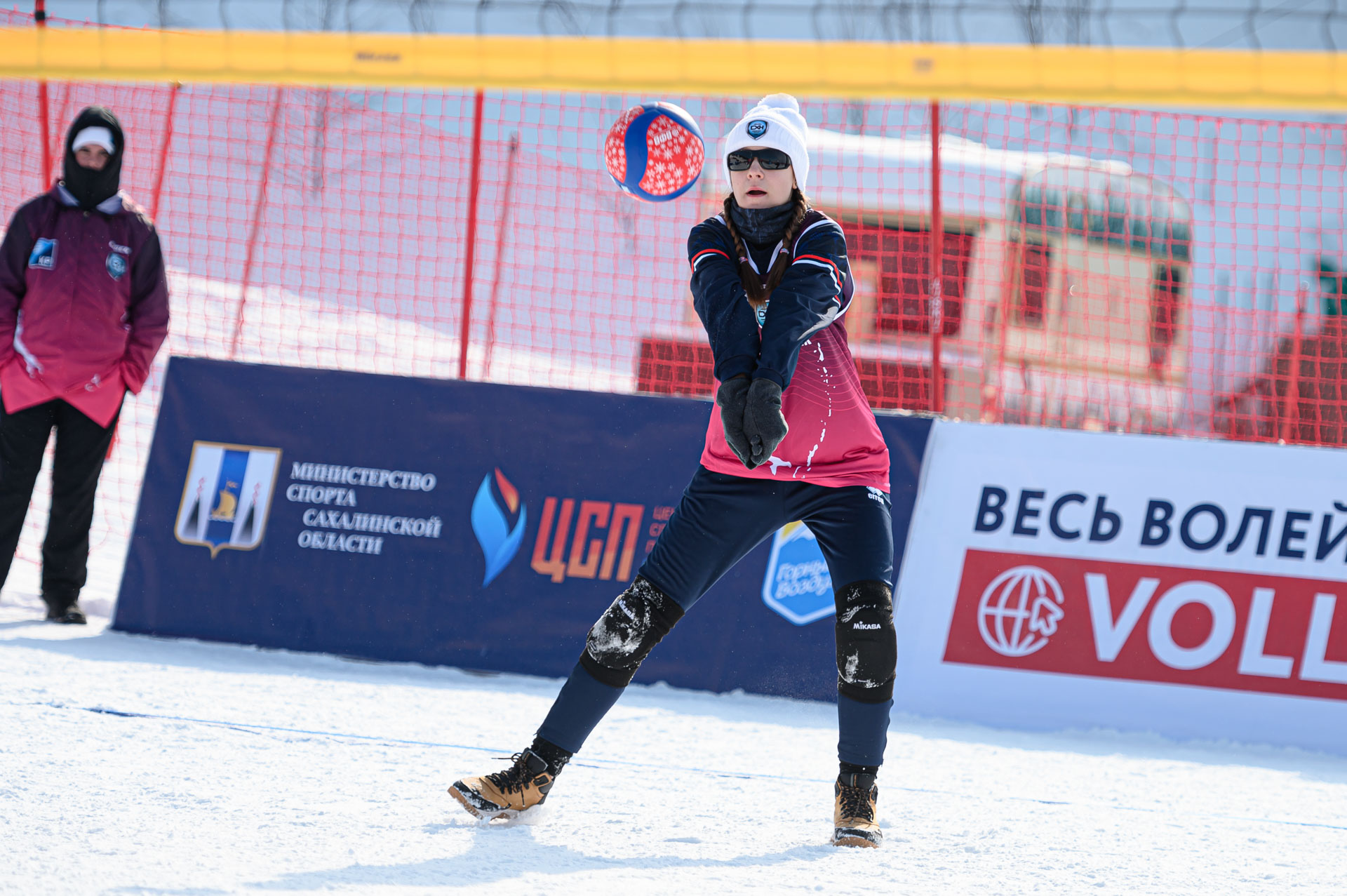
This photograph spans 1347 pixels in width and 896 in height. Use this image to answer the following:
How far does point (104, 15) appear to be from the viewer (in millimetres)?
4555

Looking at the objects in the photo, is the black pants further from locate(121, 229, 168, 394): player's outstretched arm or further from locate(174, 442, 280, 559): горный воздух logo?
locate(174, 442, 280, 559): горный воздух logo

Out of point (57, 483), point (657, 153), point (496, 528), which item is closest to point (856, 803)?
point (657, 153)

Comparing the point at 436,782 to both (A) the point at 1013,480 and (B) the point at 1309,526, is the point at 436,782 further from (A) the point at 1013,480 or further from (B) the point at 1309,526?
(B) the point at 1309,526

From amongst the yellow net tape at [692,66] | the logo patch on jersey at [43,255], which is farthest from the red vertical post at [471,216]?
the logo patch on jersey at [43,255]

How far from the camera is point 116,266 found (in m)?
5.17

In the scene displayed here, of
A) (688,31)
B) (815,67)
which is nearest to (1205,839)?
(815,67)

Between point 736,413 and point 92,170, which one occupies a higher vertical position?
point 92,170

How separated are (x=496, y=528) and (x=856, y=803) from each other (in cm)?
255

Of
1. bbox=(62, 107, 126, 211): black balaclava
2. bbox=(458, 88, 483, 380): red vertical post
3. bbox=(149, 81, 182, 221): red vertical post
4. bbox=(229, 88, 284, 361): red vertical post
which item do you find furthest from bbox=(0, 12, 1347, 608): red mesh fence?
bbox=(62, 107, 126, 211): black balaclava

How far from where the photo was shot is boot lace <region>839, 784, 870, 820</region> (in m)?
2.83

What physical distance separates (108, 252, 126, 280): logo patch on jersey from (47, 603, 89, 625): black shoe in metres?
1.53

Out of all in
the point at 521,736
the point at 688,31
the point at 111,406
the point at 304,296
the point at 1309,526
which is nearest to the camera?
the point at 521,736

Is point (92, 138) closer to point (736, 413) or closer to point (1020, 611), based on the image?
point (736, 413)

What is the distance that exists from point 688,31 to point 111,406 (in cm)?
311
